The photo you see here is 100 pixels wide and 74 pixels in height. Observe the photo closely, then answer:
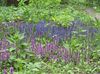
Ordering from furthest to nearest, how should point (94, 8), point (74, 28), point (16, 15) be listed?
point (94, 8) → point (16, 15) → point (74, 28)

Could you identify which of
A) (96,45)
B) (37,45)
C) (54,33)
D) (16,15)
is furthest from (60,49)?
(16,15)

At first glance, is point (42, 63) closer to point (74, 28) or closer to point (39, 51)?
point (39, 51)

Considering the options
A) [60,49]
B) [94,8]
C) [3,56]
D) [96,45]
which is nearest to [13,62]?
[3,56]

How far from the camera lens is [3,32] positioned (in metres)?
6.29

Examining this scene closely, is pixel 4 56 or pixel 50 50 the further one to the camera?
pixel 50 50

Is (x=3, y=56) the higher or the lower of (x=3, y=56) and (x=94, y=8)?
the higher

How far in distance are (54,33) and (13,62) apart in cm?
196

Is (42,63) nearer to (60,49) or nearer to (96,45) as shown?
(60,49)

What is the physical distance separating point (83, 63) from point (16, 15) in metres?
4.71

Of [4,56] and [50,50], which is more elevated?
[4,56]

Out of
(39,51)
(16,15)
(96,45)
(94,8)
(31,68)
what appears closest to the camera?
(31,68)

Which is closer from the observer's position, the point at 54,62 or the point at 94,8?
the point at 54,62

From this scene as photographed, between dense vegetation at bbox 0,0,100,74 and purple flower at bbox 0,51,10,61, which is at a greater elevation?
purple flower at bbox 0,51,10,61

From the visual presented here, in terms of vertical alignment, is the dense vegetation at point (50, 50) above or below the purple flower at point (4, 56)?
below
